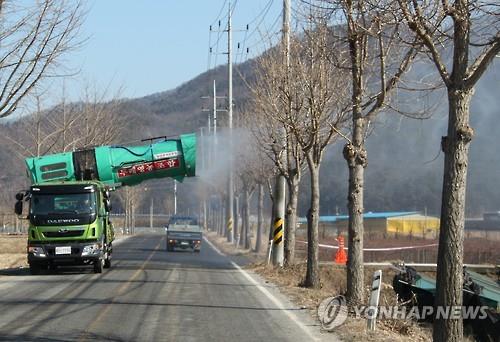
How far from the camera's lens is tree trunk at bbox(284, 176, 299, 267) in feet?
92.3

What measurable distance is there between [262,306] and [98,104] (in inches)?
1352

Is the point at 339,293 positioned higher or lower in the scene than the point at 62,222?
lower

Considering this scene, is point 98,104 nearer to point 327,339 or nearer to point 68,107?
point 68,107

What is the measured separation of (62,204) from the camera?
79.3 feet

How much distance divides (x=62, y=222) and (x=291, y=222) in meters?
8.50

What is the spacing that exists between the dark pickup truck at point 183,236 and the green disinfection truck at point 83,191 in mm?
22091

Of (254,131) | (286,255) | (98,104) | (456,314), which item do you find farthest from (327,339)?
(98,104)

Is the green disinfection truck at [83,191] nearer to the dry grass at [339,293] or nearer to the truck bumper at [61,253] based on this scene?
the truck bumper at [61,253]

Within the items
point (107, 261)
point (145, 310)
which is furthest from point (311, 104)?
point (107, 261)

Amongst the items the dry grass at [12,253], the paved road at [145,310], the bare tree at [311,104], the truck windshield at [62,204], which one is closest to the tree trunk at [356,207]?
the paved road at [145,310]

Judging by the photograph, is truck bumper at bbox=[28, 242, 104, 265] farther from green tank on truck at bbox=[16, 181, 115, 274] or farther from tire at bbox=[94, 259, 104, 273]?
tire at bbox=[94, 259, 104, 273]

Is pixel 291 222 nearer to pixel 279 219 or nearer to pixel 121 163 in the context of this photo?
pixel 279 219

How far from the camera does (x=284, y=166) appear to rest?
2922 cm

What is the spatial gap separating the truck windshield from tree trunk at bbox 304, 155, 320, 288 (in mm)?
6680
